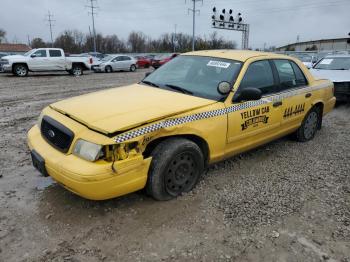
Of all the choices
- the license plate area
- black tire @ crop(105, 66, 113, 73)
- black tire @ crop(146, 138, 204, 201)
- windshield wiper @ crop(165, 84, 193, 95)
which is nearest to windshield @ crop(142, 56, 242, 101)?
windshield wiper @ crop(165, 84, 193, 95)

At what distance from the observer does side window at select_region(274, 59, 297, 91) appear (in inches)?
186

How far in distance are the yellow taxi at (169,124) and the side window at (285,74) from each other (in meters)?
0.02

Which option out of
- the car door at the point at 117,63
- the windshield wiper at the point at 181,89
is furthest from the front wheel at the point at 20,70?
the windshield wiper at the point at 181,89

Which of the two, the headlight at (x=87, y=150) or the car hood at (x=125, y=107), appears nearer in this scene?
A: the headlight at (x=87, y=150)

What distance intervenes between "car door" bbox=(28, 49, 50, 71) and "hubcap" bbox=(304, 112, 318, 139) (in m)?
16.6

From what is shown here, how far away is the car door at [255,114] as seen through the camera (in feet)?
12.8

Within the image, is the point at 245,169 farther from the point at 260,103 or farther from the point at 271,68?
the point at 271,68

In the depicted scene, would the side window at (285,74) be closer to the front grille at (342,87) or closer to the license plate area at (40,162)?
Result: the license plate area at (40,162)

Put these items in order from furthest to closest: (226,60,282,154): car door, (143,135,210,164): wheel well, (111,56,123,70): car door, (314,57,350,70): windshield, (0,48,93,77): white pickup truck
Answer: (111,56,123,70): car door → (0,48,93,77): white pickup truck → (314,57,350,70): windshield → (226,60,282,154): car door → (143,135,210,164): wheel well

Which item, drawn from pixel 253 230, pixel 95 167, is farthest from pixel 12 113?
pixel 253 230

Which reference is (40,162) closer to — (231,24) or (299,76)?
(299,76)

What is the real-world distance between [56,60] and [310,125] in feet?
54.9

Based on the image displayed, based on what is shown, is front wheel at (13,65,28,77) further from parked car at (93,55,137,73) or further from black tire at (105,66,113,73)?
black tire at (105,66,113,73)

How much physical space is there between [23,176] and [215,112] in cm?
262
